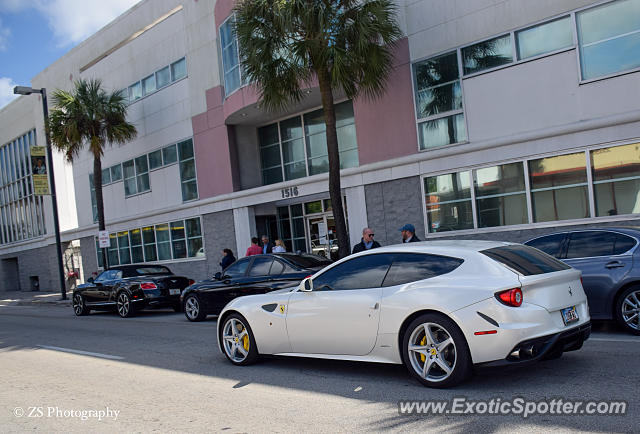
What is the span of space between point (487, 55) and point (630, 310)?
870 centimetres

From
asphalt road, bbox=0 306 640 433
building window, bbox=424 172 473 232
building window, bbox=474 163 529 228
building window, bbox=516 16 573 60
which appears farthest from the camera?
building window, bbox=424 172 473 232

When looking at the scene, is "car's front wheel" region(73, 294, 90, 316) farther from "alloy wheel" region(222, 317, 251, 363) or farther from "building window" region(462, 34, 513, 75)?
"building window" region(462, 34, 513, 75)

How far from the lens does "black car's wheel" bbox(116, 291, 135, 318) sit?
50.9 feet

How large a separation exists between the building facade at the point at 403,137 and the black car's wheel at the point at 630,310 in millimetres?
5337

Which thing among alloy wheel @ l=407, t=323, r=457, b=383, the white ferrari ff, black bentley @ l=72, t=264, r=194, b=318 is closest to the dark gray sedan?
the white ferrari ff

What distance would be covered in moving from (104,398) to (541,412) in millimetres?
4606

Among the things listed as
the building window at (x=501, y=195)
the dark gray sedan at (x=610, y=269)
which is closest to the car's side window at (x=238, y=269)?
the building window at (x=501, y=195)

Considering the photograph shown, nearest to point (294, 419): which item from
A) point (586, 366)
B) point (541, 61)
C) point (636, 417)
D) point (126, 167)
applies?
point (636, 417)

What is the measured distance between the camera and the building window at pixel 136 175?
1026 inches

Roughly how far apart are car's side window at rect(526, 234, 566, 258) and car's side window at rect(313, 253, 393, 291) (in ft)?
11.8

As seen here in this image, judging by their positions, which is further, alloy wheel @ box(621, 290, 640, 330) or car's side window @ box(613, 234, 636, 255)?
car's side window @ box(613, 234, 636, 255)

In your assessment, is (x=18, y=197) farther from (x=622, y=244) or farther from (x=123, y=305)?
(x=622, y=244)

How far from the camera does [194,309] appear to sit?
1318 cm

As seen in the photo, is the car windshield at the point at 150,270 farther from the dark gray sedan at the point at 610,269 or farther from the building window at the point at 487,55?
the dark gray sedan at the point at 610,269
